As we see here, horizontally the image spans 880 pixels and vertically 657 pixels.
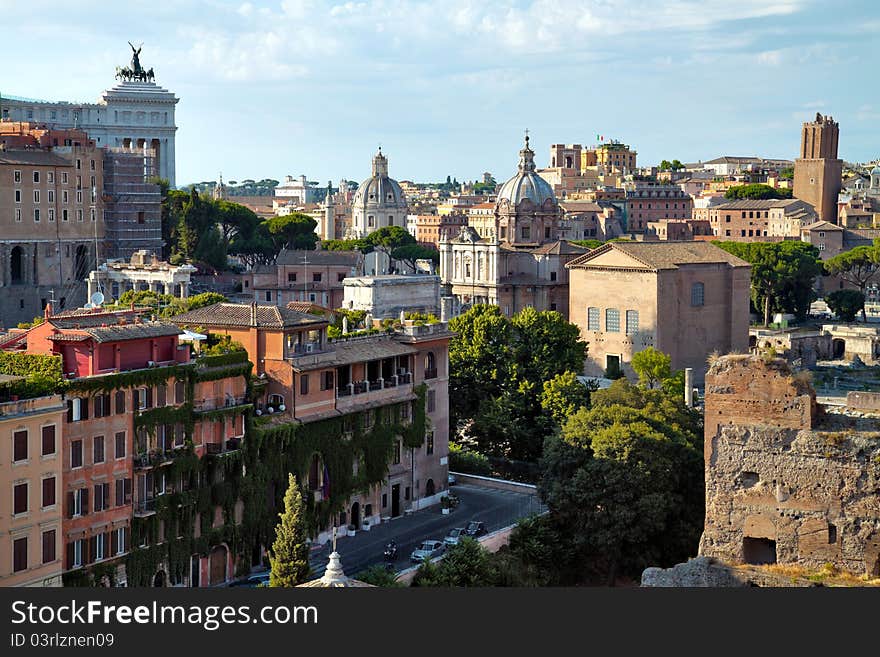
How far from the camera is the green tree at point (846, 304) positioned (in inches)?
3017

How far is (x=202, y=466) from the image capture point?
2927cm

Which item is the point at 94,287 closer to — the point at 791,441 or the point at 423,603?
the point at 791,441

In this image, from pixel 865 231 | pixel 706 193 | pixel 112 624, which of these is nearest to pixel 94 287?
pixel 112 624

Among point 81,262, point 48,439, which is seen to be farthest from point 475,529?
point 81,262

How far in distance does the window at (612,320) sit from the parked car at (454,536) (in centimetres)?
2657

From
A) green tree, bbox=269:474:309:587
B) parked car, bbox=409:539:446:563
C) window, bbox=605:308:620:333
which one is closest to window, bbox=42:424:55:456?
green tree, bbox=269:474:309:587

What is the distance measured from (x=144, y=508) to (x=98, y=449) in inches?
65.8

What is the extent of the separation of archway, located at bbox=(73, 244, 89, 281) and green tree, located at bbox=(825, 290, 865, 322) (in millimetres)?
38341

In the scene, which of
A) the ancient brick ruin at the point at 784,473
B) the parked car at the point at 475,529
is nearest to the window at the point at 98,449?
the parked car at the point at 475,529

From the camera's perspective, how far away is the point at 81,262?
222 feet

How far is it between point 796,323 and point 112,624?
65.3 m

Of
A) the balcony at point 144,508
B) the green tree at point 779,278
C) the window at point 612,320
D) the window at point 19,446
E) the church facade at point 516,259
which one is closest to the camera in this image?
the window at point 19,446

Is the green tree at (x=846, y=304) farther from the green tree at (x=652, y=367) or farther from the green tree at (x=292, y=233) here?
the green tree at (x=292, y=233)

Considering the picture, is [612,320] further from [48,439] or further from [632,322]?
[48,439]
